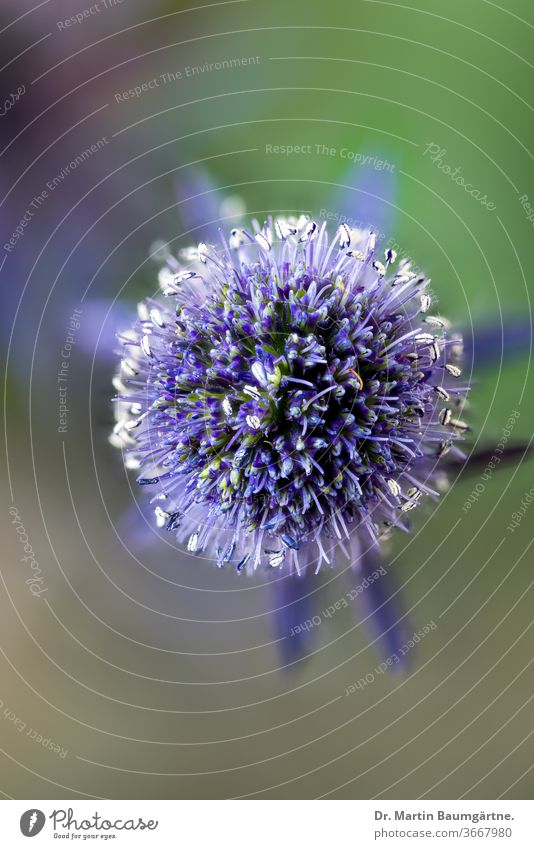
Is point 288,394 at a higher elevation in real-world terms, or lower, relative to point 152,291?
lower
